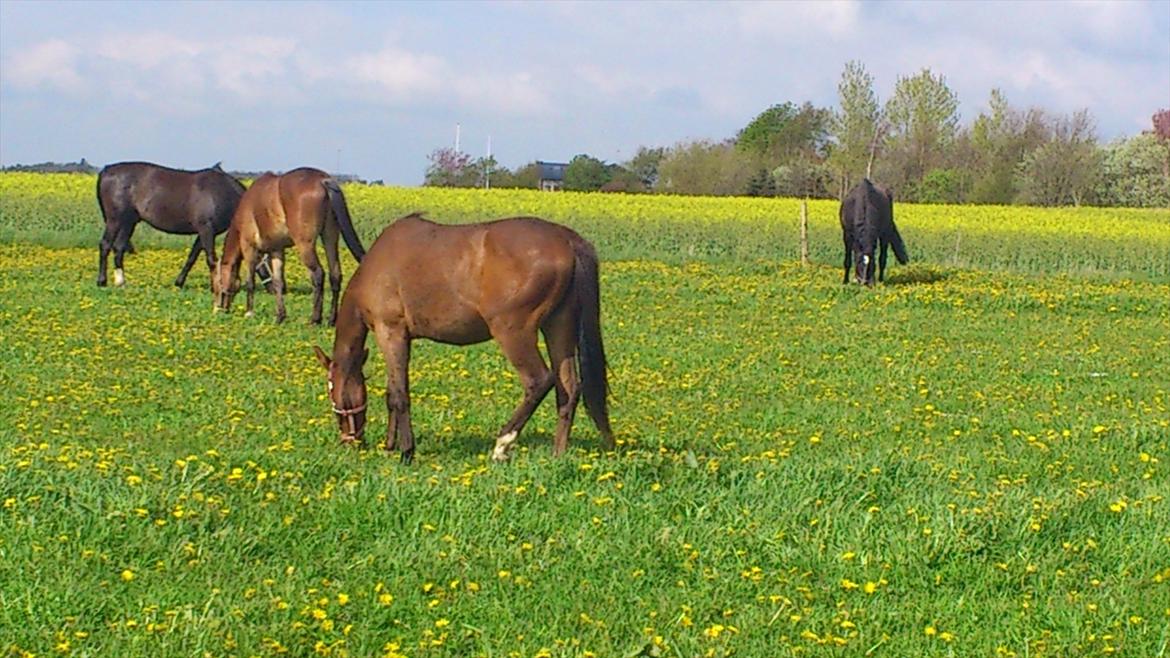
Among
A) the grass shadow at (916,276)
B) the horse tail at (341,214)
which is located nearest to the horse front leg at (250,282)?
the horse tail at (341,214)

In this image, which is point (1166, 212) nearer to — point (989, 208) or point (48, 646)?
point (989, 208)

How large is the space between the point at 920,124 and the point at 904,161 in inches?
167

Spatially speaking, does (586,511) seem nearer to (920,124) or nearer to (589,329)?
(589,329)

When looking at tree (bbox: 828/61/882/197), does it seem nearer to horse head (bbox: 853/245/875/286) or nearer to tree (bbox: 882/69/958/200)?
tree (bbox: 882/69/958/200)

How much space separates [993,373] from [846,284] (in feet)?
31.8

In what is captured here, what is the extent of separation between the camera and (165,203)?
21344 mm

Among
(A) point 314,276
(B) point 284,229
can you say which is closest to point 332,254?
(A) point 314,276

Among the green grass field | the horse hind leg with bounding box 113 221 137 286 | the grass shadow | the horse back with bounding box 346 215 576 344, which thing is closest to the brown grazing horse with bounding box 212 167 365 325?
the green grass field

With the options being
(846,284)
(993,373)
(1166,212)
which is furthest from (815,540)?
(1166,212)

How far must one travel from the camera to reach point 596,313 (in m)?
9.18

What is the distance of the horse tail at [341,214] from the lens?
15.9 meters

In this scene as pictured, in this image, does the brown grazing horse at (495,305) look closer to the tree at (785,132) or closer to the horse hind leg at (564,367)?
the horse hind leg at (564,367)

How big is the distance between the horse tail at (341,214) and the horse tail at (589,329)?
6.79m

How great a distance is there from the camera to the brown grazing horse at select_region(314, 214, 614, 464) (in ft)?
29.3
